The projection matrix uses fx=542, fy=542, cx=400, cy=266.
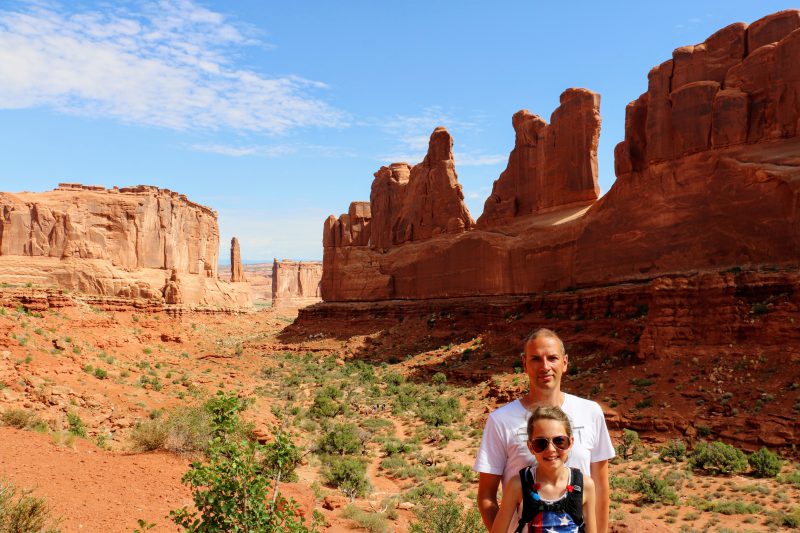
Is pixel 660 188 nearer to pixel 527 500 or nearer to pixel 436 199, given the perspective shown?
pixel 436 199

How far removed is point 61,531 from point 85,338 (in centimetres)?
2081

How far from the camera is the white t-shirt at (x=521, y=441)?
3045 millimetres

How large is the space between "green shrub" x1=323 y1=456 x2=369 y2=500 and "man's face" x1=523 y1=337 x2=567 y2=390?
34.3ft

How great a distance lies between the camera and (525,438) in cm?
306

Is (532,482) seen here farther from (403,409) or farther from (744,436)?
(403,409)

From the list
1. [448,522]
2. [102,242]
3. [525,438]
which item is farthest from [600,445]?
[102,242]

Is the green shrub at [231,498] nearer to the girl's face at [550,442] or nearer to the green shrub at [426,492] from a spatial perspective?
the girl's face at [550,442]

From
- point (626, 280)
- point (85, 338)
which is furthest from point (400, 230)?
point (85, 338)

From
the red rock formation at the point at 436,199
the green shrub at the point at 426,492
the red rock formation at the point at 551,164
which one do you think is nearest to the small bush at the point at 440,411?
the green shrub at the point at 426,492

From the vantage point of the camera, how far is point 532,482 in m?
2.86

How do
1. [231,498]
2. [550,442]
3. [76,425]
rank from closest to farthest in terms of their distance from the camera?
[550,442], [231,498], [76,425]

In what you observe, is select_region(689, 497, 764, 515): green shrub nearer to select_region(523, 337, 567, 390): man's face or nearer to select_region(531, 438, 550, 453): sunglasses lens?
select_region(523, 337, 567, 390): man's face

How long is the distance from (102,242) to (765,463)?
170ft

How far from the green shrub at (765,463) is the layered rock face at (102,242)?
4767 cm
